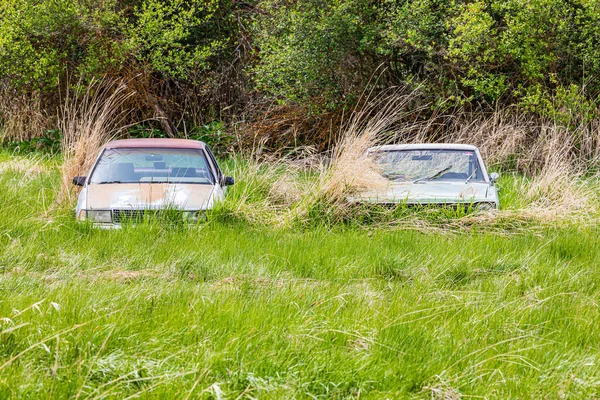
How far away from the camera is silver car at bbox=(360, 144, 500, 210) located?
29.4 ft

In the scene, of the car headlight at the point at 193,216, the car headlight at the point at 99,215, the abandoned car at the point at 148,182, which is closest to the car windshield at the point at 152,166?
the abandoned car at the point at 148,182

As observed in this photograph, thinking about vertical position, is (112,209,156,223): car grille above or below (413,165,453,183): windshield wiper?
below

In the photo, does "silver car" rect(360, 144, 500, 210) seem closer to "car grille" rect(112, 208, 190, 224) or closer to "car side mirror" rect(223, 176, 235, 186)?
"car side mirror" rect(223, 176, 235, 186)

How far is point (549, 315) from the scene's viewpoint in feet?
17.5

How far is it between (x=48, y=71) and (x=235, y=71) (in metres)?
4.74

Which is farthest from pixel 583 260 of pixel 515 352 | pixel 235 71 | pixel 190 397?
pixel 235 71

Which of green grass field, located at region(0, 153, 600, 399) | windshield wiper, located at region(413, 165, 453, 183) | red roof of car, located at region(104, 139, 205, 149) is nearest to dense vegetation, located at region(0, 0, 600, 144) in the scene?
red roof of car, located at region(104, 139, 205, 149)

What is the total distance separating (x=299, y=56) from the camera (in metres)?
16.7

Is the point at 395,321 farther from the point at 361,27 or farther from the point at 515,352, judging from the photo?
the point at 361,27

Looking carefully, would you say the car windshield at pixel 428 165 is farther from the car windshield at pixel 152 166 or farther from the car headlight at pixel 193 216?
the car headlight at pixel 193 216

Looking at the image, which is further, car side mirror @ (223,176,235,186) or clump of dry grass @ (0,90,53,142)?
clump of dry grass @ (0,90,53,142)

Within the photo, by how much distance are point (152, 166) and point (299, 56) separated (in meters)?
7.45

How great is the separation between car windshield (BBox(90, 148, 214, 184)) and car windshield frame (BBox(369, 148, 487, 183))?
2.25 meters

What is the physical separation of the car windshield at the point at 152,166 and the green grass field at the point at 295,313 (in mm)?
1329
